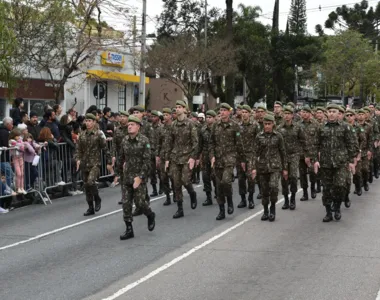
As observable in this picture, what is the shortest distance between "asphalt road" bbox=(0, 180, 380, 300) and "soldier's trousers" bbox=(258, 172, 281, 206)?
1.42 feet

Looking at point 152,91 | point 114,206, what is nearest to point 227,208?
point 114,206

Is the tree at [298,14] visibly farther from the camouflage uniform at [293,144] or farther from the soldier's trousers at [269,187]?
the soldier's trousers at [269,187]

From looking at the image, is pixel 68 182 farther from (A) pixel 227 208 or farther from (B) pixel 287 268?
(B) pixel 287 268

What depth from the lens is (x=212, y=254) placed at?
898 centimetres

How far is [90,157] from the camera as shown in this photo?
41.2 ft

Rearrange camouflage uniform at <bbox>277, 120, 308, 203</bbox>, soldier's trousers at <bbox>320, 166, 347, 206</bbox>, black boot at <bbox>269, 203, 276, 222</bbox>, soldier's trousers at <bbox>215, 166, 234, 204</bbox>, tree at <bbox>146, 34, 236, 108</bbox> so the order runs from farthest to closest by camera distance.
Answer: tree at <bbox>146, 34, 236, 108</bbox> → camouflage uniform at <bbox>277, 120, 308, 203</bbox> → soldier's trousers at <bbox>215, 166, 234, 204</bbox> → black boot at <bbox>269, 203, 276, 222</bbox> → soldier's trousers at <bbox>320, 166, 347, 206</bbox>

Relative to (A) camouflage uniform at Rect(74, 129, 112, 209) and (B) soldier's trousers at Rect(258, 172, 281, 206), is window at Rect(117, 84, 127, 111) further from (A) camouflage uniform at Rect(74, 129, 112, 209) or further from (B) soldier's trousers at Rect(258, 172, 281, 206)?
(B) soldier's trousers at Rect(258, 172, 281, 206)

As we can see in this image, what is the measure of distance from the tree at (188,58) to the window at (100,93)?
319cm

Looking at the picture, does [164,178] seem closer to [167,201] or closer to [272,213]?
[167,201]

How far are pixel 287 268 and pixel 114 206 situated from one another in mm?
6404

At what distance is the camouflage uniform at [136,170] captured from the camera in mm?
10141

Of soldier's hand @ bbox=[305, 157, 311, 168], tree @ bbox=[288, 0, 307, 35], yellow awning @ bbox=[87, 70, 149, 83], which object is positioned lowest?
soldier's hand @ bbox=[305, 157, 311, 168]

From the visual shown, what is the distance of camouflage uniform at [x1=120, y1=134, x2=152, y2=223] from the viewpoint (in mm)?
10141

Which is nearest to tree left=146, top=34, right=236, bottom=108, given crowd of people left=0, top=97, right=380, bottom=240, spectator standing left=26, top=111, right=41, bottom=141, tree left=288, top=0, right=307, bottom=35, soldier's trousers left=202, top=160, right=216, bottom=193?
tree left=288, top=0, right=307, bottom=35
